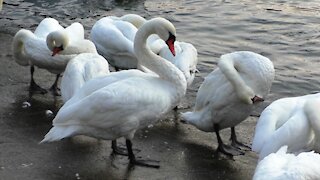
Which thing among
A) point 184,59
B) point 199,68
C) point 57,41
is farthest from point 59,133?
point 199,68

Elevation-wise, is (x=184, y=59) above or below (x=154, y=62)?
below

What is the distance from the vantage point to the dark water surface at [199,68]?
6121 millimetres

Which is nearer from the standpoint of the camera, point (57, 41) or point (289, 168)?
point (289, 168)

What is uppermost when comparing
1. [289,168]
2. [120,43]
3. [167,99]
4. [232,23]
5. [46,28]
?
[289,168]

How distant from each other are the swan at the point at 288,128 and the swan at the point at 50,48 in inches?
117

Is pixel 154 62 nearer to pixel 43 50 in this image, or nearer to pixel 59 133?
pixel 59 133

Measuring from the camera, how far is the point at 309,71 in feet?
33.9

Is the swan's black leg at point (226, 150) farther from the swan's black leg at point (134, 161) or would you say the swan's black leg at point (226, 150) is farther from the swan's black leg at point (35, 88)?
the swan's black leg at point (35, 88)

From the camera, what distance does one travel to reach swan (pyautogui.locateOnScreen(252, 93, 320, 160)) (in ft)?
17.8

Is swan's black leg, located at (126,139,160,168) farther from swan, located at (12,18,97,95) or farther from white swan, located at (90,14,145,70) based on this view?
white swan, located at (90,14,145,70)

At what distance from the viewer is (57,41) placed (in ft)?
26.0

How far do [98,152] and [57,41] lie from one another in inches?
74.9

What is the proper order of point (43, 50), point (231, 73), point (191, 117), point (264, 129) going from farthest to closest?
1. point (43, 50)
2. point (191, 117)
3. point (231, 73)
4. point (264, 129)

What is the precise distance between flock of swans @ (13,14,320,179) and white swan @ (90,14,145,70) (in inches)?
26.7
